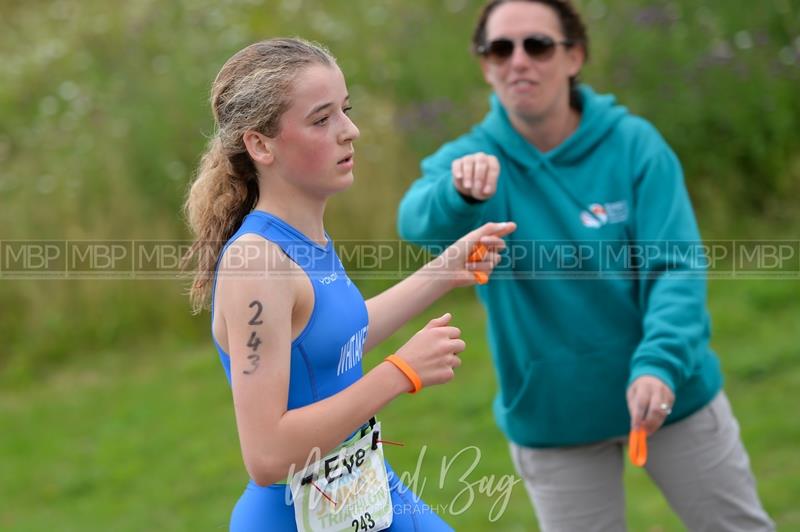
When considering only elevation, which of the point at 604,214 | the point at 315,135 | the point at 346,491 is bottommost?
the point at 346,491

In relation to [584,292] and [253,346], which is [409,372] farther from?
[584,292]

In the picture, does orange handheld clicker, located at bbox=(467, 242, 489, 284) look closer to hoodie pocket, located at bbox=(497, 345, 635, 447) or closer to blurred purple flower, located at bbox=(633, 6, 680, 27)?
hoodie pocket, located at bbox=(497, 345, 635, 447)

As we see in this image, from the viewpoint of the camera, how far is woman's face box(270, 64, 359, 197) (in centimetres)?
238

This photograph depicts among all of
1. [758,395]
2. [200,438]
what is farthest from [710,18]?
[200,438]

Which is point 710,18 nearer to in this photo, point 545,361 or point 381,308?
point 545,361

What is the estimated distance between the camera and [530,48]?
11.8ft

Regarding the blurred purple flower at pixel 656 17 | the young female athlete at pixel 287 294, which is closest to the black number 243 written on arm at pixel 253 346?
the young female athlete at pixel 287 294

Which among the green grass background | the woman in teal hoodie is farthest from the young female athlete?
the green grass background

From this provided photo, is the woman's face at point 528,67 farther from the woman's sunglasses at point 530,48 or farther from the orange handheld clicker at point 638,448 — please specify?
the orange handheld clicker at point 638,448

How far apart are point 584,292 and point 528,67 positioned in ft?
2.48

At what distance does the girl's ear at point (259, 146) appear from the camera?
2400mm

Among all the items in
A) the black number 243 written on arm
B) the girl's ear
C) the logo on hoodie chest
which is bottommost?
the black number 243 written on arm

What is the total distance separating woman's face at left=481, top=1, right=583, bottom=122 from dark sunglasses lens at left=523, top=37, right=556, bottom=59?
0.02 m
